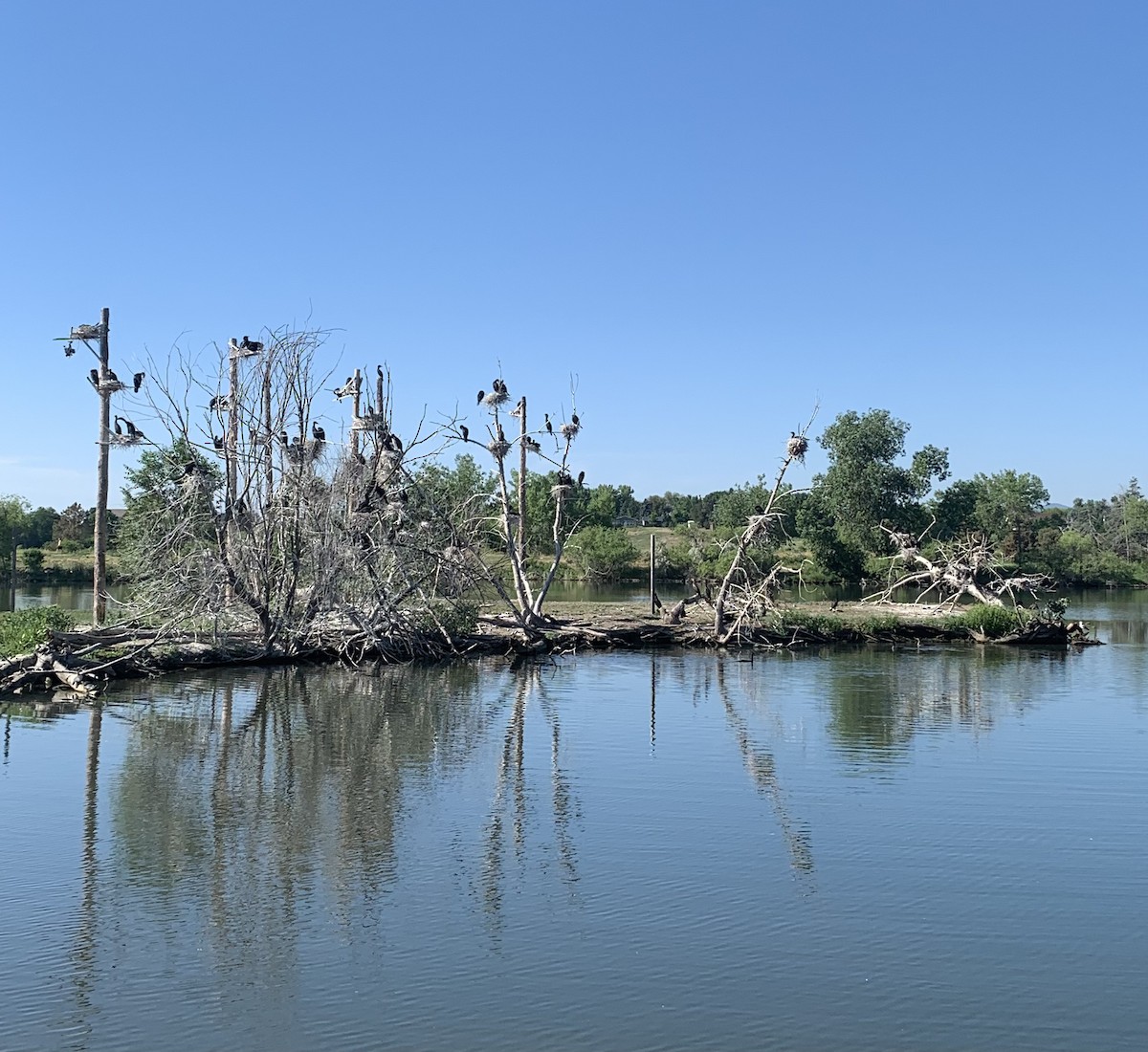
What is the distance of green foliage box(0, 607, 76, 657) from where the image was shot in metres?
21.4

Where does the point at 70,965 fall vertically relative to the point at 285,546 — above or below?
below

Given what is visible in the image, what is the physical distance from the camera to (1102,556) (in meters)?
75.1

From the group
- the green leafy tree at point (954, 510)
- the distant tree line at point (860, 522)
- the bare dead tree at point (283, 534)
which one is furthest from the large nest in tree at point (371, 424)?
the green leafy tree at point (954, 510)

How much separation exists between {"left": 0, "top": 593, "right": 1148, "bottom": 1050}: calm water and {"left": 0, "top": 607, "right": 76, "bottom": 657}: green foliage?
9.95 ft

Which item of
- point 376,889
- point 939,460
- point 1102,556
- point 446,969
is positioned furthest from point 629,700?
point 1102,556

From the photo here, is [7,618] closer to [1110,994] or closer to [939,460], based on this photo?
[1110,994]

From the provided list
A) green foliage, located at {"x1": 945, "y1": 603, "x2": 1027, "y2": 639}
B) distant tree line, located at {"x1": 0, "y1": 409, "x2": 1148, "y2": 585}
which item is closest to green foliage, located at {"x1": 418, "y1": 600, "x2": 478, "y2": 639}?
green foliage, located at {"x1": 945, "y1": 603, "x2": 1027, "y2": 639}

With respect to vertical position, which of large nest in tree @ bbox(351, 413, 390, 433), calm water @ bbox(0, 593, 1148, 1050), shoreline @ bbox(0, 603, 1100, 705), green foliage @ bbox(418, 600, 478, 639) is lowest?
calm water @ bbox(0, 593, 1148, 1050)

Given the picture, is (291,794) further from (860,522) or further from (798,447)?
(860,522)

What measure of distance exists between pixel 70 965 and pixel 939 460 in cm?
7168

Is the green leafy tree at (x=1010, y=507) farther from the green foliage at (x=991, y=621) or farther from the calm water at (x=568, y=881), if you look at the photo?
the calm water at (x=568, y=881)

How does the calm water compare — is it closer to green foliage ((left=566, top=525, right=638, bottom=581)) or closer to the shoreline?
the shoreline

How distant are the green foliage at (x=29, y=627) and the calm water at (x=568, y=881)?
3032 millimetres

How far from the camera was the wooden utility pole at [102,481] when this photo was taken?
2520 cm
